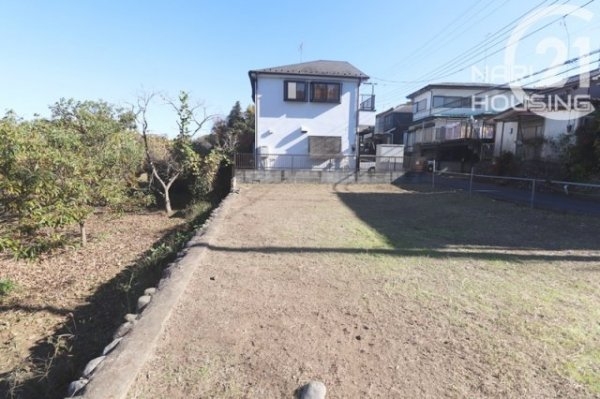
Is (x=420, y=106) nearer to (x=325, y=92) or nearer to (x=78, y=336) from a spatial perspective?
(x=325, y=92)

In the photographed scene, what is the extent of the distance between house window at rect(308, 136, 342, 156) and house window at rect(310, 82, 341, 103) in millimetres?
1847

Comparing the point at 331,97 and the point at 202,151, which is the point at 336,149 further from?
the point at 202,151

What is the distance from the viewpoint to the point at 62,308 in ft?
15.4

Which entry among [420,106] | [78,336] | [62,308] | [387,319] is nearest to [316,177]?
[62,308]

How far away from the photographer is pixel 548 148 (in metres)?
Answer: 13.8

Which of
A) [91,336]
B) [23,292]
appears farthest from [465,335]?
[23,292]

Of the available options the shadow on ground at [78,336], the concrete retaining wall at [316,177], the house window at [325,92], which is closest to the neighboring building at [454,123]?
the concrete retaining wall at [316,177]

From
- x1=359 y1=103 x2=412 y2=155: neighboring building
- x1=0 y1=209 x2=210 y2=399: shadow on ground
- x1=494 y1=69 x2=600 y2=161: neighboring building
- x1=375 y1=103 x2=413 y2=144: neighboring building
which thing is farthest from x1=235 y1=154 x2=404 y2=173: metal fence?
x1=375 y1=103 x2=413 y2=144: neighboring building

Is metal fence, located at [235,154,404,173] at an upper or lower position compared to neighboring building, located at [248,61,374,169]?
lower

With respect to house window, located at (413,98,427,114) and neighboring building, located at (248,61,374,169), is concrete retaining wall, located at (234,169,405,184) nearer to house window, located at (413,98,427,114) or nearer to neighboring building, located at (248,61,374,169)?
neighboring building, located at (248,61,374,169)

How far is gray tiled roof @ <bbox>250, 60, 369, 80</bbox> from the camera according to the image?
1638 cm

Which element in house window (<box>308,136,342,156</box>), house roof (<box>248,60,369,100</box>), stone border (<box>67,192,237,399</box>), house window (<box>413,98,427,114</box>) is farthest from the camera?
house window (<box>413,98,427,114</box>)

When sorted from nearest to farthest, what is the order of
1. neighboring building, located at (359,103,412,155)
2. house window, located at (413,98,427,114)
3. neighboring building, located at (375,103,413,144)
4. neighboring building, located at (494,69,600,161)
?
neighboring building, located at (494,69,600,161)
house window, located at (413,98,427,114)
neighboring building, located at (359,103,412,155)
neighboring building, located at (375,103,413,144)

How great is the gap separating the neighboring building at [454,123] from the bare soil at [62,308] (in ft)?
54.3
